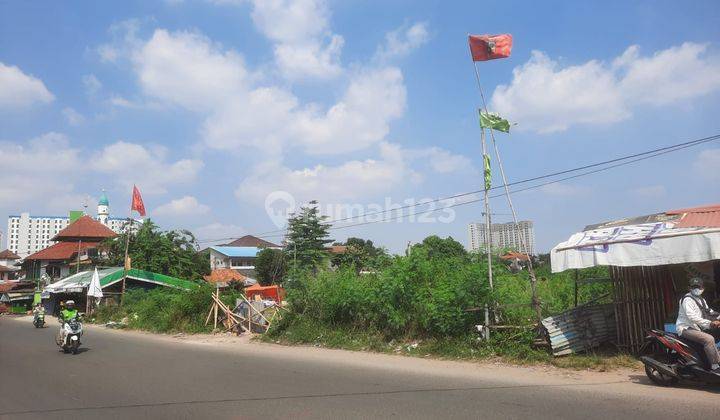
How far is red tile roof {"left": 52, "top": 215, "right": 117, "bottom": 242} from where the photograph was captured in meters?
63.2

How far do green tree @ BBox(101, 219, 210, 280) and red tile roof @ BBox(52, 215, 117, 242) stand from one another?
16.6 meters

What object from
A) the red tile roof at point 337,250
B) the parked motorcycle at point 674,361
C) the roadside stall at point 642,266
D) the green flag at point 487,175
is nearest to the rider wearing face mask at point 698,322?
the parked motorcycle at point 674,361

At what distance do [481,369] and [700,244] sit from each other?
4.62 m

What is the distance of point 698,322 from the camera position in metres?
7.38

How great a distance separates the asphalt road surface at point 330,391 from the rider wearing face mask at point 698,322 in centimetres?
60

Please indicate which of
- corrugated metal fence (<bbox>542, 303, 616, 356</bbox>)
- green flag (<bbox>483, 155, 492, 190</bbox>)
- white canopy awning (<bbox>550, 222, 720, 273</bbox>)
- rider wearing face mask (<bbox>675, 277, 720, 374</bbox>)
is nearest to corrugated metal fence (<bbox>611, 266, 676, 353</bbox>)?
corrugated metal fence (<bbox>542, 303, 616, 356</bbox>)

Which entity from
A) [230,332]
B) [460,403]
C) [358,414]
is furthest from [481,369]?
[230,332]

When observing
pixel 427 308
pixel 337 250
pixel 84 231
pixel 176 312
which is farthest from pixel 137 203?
pixel 337 250

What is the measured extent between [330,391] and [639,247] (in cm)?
611

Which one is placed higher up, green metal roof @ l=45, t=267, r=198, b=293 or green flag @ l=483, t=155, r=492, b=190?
green flag @ l=483, t=155, r=492, b=190

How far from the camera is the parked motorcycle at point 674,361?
7.31 metres

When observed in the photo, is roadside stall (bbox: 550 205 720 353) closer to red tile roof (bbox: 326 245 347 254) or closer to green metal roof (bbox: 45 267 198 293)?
green metal roof (bbox: 45 267 198 293)

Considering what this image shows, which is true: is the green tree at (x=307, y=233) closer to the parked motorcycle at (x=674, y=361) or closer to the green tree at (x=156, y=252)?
the green tree at (x=156, y=252)

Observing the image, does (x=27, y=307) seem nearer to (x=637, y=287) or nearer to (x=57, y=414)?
(x=57, y=414)
